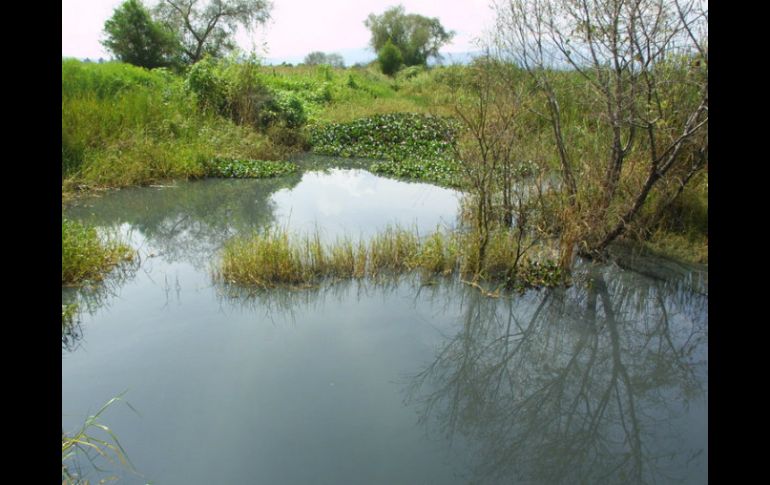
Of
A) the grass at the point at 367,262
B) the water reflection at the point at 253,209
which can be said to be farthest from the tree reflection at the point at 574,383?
the water reflection at the point at 253,209

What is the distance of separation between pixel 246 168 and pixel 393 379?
28.1 ft

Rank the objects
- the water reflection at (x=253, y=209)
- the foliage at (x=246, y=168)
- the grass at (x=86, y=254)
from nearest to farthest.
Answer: the grass at (x=86, y=254), the water reflection at (x=253, y=209), the foliage at (x=246, y=168)

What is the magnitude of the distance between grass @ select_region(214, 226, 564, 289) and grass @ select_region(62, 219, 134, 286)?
120 cm

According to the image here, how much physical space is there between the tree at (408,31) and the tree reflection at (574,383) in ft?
122

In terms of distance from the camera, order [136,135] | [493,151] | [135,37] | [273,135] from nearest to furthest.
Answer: [493,151]
[136,135]
[273,135]
[135,37]

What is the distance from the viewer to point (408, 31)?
41.8 meters

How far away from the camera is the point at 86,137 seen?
1070cm

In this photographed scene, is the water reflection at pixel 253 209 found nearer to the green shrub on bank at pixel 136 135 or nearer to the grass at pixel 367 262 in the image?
the green shrub on bank at pixel 136 135

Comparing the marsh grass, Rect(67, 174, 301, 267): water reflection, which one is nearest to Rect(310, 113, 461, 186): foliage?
Rect(67, 174, 301, 267): water reflection

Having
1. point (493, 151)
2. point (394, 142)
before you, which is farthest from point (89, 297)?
point (394, 142)

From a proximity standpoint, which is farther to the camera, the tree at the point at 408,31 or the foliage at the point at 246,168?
the tree at the point at 408,31

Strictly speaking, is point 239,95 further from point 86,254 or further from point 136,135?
point 86,254

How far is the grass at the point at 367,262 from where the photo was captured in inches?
244
